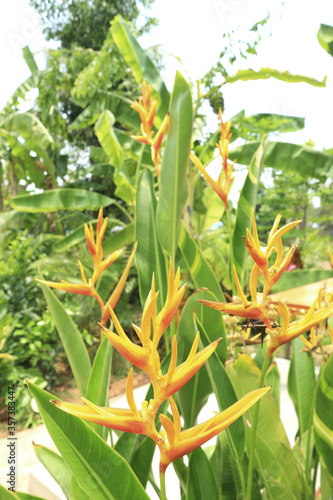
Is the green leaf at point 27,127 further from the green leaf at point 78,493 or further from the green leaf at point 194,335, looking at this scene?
the green leaf at point 78,493

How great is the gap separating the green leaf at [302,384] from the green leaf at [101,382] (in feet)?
1.28

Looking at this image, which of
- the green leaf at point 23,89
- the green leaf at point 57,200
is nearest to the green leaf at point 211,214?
the green leaf at point 57,200

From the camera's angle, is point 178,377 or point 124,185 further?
point 124,185

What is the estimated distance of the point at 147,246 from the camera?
0.69 m

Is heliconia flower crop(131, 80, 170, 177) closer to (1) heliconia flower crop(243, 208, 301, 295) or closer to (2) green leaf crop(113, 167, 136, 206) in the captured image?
(1) heliconia flower crop(243, 208, 301, 295)

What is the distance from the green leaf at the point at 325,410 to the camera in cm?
44

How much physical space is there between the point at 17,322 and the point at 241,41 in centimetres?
250

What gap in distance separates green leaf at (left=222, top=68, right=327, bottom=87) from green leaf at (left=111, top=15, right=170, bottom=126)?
0.42 metres

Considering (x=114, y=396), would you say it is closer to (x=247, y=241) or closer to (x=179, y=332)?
(x=179, y=332)

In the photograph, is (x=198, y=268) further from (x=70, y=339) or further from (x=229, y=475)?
(x=229, y=475)

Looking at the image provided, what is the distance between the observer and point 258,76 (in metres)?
2.17

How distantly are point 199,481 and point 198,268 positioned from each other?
0.30m

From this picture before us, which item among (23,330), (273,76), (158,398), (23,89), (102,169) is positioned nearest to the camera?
(158,398)

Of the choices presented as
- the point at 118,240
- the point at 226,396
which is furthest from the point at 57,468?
the point at 118,240
